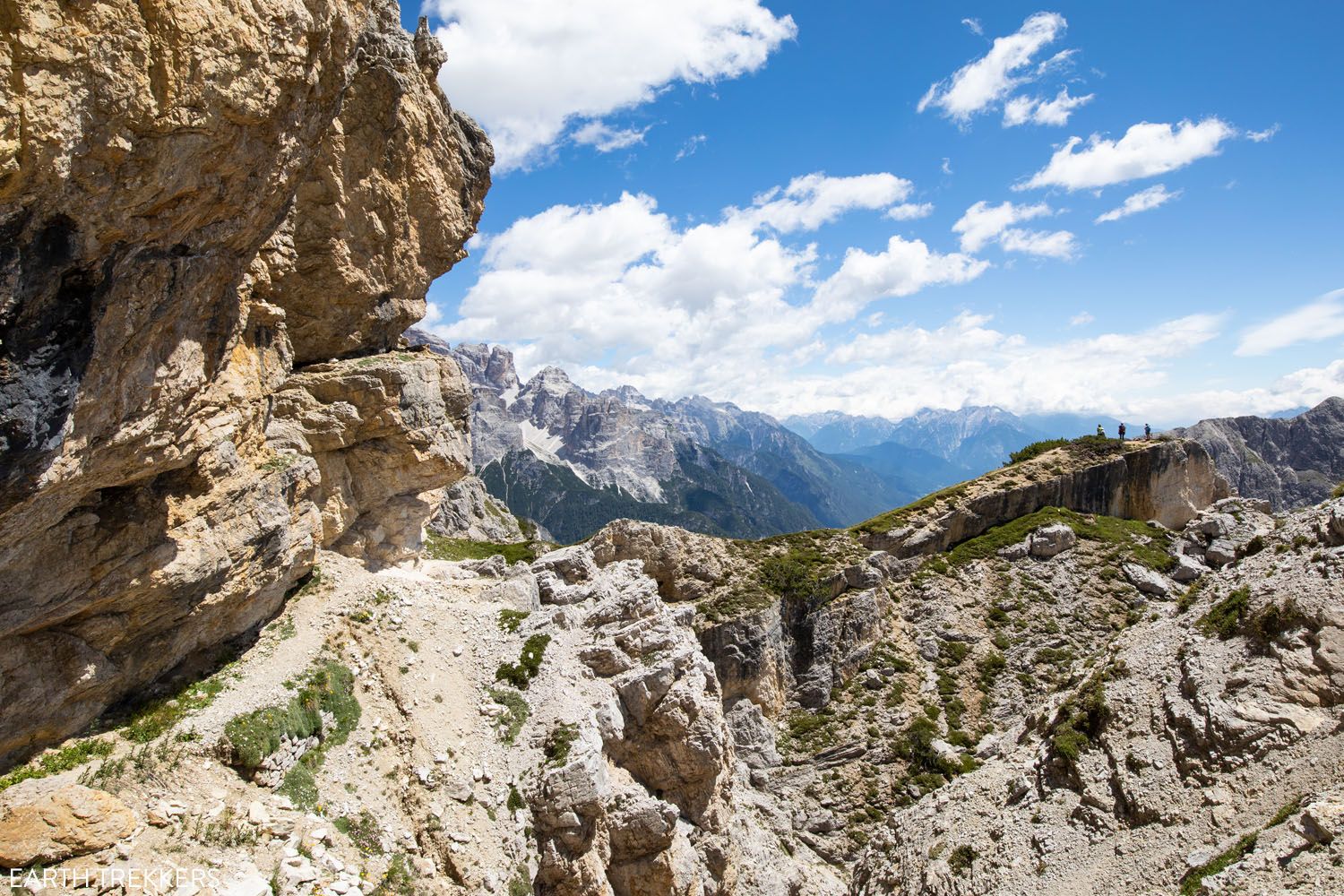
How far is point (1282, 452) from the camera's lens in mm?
167750

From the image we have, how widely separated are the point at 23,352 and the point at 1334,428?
9154 inches

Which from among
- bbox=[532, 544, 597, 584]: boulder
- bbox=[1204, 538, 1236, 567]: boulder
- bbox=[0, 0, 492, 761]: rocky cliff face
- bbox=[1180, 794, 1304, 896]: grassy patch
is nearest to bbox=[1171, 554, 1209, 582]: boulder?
bbox=[1204, 538, 1236, 567]: boulder

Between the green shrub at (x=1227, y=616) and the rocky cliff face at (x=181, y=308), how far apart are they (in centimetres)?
4091

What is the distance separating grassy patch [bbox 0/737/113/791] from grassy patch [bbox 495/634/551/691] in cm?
1444

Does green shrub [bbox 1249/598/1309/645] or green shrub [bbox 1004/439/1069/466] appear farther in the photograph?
green shrub [bbox 1004/439/1069/466]

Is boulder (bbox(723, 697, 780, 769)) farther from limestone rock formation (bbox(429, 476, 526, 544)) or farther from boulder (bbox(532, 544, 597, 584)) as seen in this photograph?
limestone rock formation (bbox(429, 476, 526, 544))

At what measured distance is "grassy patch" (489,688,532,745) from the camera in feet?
90.2

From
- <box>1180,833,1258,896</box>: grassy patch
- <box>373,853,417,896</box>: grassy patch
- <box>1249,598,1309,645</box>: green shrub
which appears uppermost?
<box>1249,598,1309,645</box>: green shrub

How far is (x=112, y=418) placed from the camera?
49.7ft

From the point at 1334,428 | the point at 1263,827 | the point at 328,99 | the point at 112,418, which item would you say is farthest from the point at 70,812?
the point at 1334,428

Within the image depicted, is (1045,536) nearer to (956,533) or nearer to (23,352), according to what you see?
(956,533)

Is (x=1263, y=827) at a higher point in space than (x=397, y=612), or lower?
lower

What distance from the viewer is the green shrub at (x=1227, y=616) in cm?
3025

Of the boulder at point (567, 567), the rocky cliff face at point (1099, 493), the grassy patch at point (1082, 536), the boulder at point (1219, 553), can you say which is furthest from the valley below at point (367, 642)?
the rocky cliff face at point (1099, 493)
